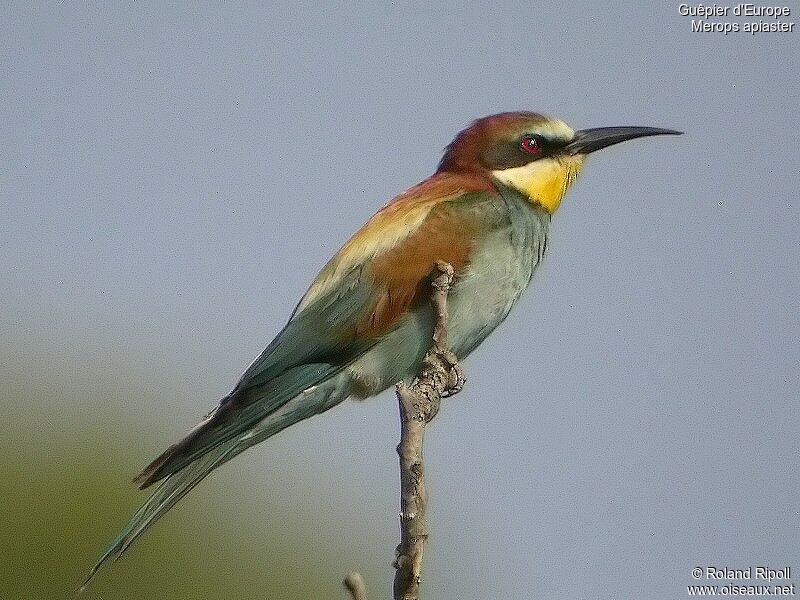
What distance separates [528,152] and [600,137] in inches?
10.5

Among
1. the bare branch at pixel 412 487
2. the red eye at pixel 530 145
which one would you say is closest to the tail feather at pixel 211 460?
the bare branch at pixel 412 487

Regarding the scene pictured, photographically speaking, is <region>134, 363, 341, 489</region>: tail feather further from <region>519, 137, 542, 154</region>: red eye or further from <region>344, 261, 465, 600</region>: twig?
<region>519, 137, 542, 154</region>: red eye

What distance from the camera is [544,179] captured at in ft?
12.0

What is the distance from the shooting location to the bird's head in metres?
3.65

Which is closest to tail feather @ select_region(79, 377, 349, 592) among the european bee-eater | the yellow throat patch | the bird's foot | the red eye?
the european bee-eater

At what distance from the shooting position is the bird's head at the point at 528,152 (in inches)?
144

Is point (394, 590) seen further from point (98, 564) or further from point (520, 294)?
point (520, 294)

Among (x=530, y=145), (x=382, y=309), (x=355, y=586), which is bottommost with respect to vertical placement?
(x=355, y=586)

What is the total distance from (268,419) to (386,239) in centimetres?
59

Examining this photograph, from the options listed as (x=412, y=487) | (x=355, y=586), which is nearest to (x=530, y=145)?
(x=412, y=487)

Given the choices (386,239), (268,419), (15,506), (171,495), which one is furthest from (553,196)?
(15,506)

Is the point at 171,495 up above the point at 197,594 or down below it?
above

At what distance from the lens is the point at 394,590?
228 cm

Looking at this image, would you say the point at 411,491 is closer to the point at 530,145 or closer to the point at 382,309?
the point at 382,309
